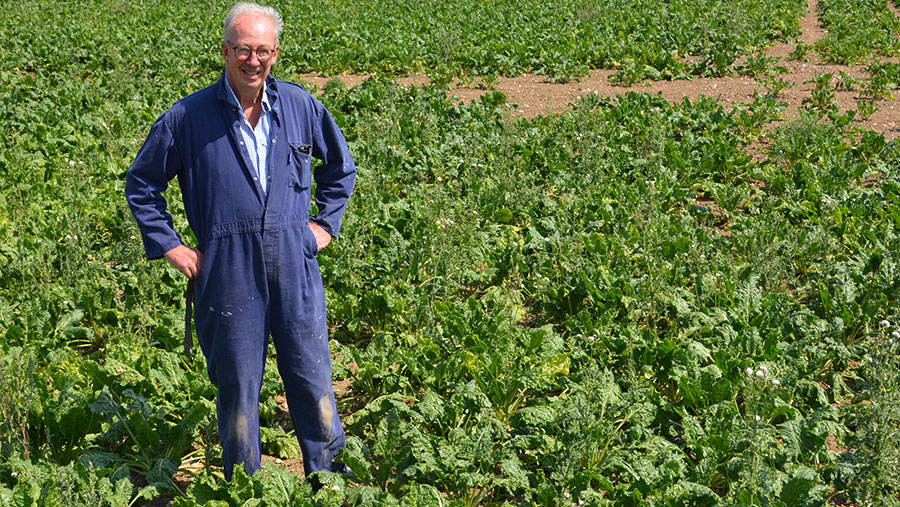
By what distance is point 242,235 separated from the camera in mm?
3736

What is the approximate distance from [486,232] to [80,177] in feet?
13.7

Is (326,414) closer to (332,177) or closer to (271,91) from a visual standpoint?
(332,177)

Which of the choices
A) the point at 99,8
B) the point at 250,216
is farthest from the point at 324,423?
the point at 99,8

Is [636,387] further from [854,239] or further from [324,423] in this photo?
[854,239]

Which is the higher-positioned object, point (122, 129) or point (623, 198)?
point (122, 129)

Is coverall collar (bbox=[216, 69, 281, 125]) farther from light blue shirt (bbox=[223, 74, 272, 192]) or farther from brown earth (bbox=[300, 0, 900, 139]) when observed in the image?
brown earth (bbox=[300, 0, 900, 139])

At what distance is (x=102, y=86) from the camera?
1321 cm

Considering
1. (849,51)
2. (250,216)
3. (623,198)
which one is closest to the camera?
(250,216)

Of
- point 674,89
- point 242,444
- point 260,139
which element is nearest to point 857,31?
point 674,89

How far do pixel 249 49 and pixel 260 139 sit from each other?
1.40ft

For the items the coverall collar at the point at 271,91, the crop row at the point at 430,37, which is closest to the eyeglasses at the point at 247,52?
the coverall collar at the point at 271,91

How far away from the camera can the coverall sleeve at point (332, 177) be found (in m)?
4.16

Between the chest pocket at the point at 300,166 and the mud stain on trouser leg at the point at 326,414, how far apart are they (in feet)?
3.43

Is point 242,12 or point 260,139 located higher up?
point 242,12
